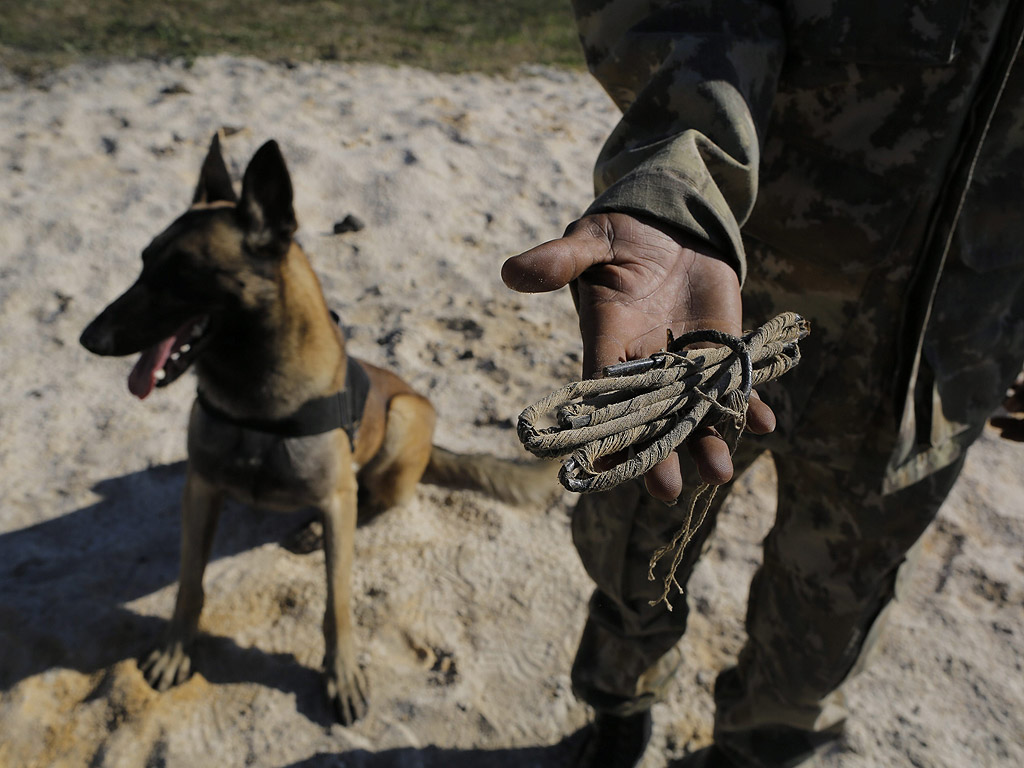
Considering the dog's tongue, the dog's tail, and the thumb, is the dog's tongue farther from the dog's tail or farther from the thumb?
the thumb

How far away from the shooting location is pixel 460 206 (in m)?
4.87

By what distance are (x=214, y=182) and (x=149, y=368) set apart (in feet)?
2.19

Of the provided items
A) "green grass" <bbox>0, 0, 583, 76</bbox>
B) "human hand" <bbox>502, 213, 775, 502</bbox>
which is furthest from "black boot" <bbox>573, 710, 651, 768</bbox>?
"green grass" <bbox>0, 0, 583, 76</bbox>

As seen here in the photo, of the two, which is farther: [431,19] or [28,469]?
[431,19]

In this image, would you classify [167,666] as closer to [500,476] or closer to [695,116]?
[500,476]

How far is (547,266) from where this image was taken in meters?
1.13

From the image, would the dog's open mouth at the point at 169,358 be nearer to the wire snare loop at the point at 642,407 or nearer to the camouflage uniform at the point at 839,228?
the camouflage uniform at the point at 839,228

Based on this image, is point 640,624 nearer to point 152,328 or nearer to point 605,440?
point 605,440

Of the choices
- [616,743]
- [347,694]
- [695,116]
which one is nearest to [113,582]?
[347,694]

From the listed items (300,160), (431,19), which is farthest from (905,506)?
(431,19)

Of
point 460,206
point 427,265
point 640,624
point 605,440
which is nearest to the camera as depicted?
point 605,440

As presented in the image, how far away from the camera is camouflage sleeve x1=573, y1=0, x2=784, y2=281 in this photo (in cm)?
131

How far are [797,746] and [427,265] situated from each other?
119 inches

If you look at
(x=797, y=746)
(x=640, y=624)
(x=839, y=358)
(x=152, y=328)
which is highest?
(x=839, y=358)
